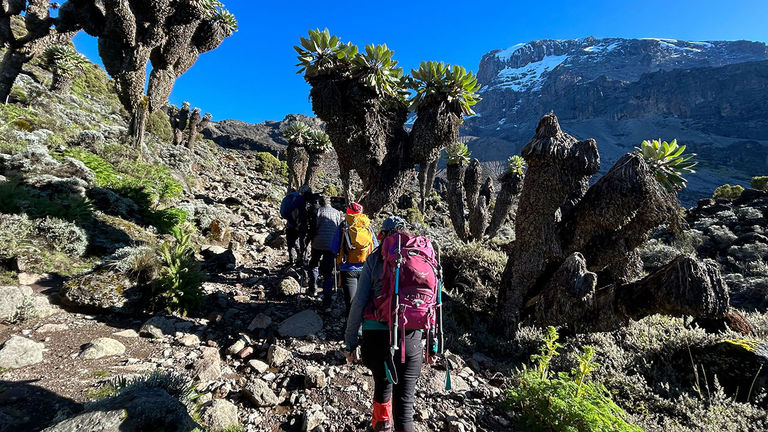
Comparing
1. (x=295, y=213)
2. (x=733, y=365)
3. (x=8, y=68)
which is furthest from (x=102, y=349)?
(x=8, y=68)

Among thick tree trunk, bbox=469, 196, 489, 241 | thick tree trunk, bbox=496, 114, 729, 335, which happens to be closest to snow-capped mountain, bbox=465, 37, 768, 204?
thick tree trunk, bbox=469, 196, 489, 241

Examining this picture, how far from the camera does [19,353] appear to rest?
2916 mm

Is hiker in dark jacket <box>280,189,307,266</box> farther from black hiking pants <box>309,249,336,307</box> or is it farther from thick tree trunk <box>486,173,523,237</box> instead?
thick tree trunk <box>486,173,523,237</box>

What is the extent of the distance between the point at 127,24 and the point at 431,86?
31.4 ft

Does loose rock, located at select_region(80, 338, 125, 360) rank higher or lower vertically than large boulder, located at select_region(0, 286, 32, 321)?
lower

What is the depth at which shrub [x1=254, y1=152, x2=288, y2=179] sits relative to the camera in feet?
84.6

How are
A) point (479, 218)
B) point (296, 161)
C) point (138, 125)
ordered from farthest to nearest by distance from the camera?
point (296, 161), point (479, 218), point (138, 125)

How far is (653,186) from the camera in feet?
17.5

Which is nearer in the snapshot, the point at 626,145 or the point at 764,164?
the point at 764,164

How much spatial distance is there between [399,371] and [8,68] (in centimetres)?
1382

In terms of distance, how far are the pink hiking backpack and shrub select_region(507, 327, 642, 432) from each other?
1.49 metres

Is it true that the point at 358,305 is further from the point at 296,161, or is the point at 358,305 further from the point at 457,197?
the point at 296,161

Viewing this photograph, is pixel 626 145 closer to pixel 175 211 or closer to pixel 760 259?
pixel 760 259

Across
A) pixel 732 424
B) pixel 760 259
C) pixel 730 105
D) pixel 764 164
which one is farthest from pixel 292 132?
pixel 730 105
